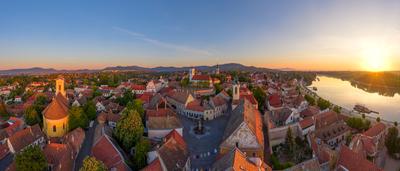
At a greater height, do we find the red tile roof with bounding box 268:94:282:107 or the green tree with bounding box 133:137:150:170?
the red tile roof with bounding box 268:94:282:107

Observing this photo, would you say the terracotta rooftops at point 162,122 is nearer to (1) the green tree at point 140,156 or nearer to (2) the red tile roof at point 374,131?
(1) the green tree at point 140,156

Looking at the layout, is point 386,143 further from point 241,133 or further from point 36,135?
point 36,135

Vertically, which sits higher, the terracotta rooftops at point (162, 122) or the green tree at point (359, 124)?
the terracotta rooftops at point (162, 122)

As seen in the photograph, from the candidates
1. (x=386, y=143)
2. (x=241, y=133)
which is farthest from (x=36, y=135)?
(x=386, y=143)

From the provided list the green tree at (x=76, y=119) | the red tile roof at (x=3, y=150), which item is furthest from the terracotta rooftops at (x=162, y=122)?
the red tile roof at (x=3, y=150)

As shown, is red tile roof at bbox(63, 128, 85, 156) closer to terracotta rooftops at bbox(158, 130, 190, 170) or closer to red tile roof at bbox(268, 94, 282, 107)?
terracotta rooftops at bbox(158, 130, 190, 170)

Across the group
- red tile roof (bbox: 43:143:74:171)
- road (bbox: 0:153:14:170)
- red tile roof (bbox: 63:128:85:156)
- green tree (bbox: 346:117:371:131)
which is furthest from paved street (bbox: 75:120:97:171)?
green tree (bbox: 346:117:371:131)

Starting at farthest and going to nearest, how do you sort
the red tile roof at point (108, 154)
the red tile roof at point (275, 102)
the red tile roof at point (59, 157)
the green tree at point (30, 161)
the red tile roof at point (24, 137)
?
1. the red tile roof at point (275, 102)
2. the red tile roof at point (24, 137)
3. the red tile roof at point (59, 157)
4. the red tile roof at point (108, 154)
5. the green tree at point (30, 161)
